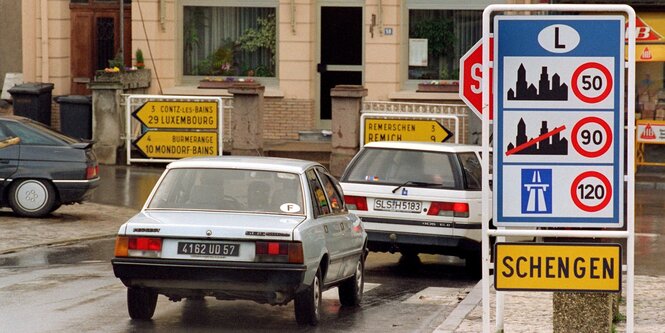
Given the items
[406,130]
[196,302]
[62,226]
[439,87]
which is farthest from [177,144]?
[196,302]

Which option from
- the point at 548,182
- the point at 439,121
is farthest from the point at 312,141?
the point at 548,182

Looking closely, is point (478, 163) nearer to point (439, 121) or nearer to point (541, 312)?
point (541, 312)


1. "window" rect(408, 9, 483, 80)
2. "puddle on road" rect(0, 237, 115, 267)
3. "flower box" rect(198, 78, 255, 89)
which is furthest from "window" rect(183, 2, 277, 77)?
"puddle on road" rect(0, 237, 115, 267)

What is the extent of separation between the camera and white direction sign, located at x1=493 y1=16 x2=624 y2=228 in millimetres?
8664

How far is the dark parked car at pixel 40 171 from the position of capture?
19062mm

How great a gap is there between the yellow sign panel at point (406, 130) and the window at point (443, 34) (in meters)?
4.06

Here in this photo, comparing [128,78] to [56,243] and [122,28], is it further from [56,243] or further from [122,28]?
[56,243]

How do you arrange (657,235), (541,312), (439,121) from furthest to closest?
1. (439,121)
2. (657,235)
3. (541,312)

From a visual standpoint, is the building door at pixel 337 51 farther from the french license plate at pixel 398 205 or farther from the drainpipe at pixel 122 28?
the french license plate at pixel 398 205

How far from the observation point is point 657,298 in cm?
1310

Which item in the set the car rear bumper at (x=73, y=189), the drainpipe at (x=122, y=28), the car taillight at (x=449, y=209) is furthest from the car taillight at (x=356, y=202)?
the drainpipe at (x=122, y=28)

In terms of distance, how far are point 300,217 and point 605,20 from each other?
12.3 ft

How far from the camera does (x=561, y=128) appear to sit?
8.71m

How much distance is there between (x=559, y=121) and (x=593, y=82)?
12.3 inches
